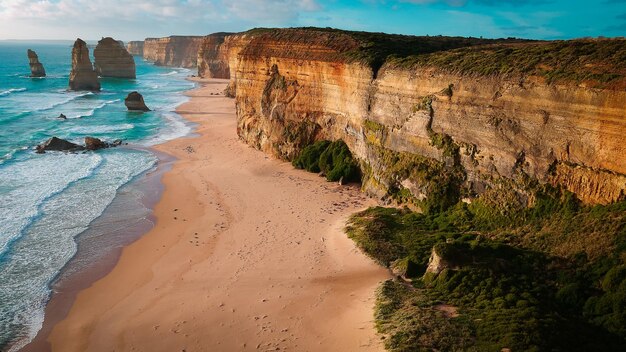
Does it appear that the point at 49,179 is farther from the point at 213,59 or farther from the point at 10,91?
the point at 213,59

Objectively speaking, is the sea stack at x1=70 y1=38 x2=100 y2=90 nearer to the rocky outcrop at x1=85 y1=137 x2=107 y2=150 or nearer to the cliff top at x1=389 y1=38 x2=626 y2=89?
the rocky outcrop at x1=85 y1=137 x2=107 y2=150

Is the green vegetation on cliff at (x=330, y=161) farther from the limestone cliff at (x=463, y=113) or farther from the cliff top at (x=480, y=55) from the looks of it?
the cliff top at (x=480, y=55)

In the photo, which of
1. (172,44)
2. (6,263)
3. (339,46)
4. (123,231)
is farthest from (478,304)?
(172,44)

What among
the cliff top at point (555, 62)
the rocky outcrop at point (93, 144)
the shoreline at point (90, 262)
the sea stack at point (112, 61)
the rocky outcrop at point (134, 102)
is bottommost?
the shoreline at point (90, 262)

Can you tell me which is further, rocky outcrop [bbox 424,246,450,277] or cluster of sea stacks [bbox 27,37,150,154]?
cluster of sea stacks [bbox 27,37,150,154]

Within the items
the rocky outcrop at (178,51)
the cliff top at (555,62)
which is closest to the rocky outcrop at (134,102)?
the cliff top at (555,62)

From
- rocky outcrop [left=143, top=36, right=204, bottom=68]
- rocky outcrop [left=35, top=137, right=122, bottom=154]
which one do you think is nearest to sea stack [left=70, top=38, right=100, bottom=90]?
rocky outcrop [left=35, top=137, right=122, bottom=154]
